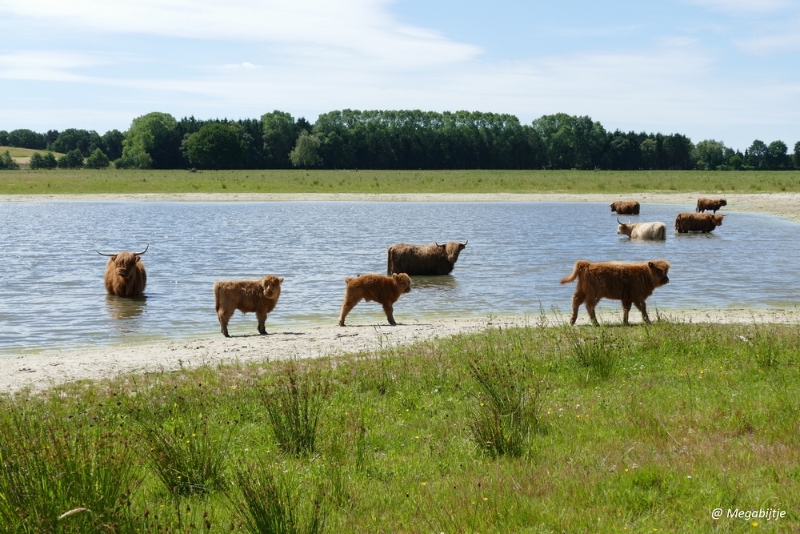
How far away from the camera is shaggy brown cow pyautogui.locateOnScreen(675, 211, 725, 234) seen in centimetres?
3306

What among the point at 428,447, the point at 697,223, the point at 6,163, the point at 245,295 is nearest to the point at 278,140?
the point at 6,163

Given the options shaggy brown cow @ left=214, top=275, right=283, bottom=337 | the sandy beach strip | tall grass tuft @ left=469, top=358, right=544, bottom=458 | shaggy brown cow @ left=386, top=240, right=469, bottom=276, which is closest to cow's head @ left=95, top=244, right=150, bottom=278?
the sandy beach strip

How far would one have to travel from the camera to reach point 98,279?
65.4 feet

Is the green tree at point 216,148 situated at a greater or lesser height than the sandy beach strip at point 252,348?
greater

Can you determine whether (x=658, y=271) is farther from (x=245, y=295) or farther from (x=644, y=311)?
(x=245, y=295)

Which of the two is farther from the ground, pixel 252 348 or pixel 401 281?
pixel 401 281

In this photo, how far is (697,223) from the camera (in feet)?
109

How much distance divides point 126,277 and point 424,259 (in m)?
7.75

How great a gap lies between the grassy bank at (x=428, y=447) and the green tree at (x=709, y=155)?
418 ft

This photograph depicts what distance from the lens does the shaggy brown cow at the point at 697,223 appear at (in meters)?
33.1

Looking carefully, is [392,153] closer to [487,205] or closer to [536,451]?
[487,205]

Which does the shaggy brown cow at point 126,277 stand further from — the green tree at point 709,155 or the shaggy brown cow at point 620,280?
the green tree at point 709,155

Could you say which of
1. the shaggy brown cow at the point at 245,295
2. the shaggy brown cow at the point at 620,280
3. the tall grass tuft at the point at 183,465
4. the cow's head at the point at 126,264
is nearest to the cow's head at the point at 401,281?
the shaggy brown cow at the point at 245,295

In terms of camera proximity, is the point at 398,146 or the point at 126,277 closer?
the point at 126,277
